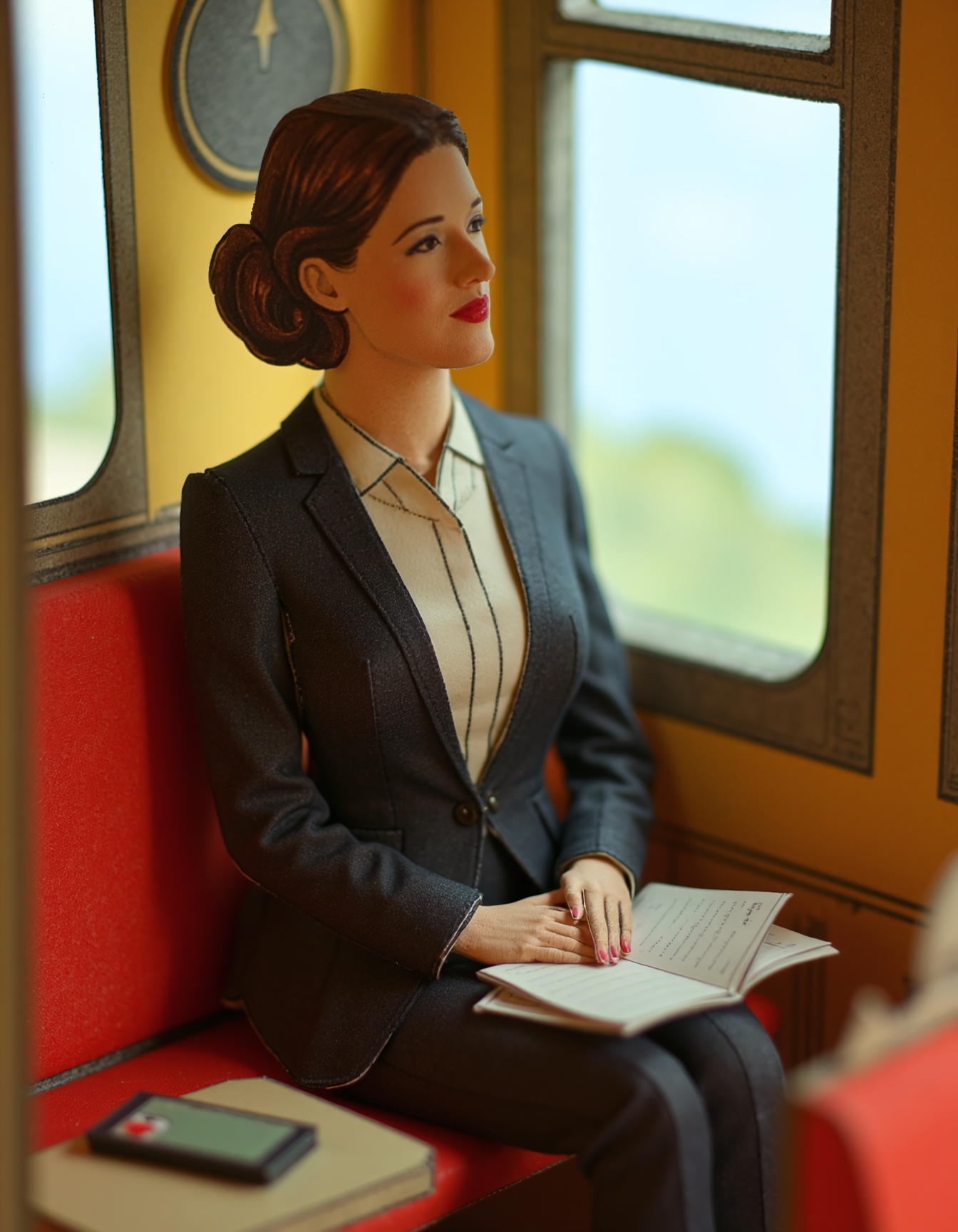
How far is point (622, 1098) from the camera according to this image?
2092 millimetres

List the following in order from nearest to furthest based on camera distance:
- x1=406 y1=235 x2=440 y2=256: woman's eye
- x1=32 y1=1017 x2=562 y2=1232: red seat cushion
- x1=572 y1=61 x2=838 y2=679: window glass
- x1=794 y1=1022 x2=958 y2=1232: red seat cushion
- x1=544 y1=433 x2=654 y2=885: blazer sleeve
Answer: x1=794 y1=1022 x2=958 y2=1232: red seat cushion → x1=32 y1=1017 x2=562 y2=1232: red seat cushion → x1=406 y1=235 x2=440 y2=256: woman's eye → x1=544 y1=433 x2=654 y2=885: blazer sleeve → x1=572 y1=61 x2=838 y2=679: window glass

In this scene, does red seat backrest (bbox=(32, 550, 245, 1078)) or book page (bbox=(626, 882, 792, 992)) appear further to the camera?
red seat backrest (bbox=(32, 550, 245, 1078))

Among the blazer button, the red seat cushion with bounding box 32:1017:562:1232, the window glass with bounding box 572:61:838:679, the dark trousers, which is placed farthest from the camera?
the window glass with bounding box 572:61:838:679

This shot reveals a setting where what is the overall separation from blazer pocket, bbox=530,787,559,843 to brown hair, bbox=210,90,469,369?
2.74ft

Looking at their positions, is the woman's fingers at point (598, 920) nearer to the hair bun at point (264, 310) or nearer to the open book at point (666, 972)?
the open book at point (666, 972)

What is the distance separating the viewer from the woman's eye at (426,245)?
2.29 m

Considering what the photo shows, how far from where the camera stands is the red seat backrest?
94.1 inches

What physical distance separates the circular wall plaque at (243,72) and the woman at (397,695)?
14.8 inches

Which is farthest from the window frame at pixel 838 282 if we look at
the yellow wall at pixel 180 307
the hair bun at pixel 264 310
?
the hair bun at pixel 264 310

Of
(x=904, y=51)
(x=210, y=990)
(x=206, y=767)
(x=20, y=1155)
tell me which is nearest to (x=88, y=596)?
(x=206, y=767)

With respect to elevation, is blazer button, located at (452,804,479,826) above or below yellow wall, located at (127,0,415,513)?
below

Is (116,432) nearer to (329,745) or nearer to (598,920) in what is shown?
(329,745)

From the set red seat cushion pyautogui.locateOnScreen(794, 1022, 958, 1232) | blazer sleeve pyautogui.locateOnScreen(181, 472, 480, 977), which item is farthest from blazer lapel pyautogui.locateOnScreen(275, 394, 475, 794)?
red seat cushion pyautogui.locateOnScreen(794, 1022, 958, 1232)

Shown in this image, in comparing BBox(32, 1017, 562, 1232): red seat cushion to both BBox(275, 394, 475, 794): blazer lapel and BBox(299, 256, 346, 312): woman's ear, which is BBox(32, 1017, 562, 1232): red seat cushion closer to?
BBox(275, 394, 475, 794): blazer lapel
